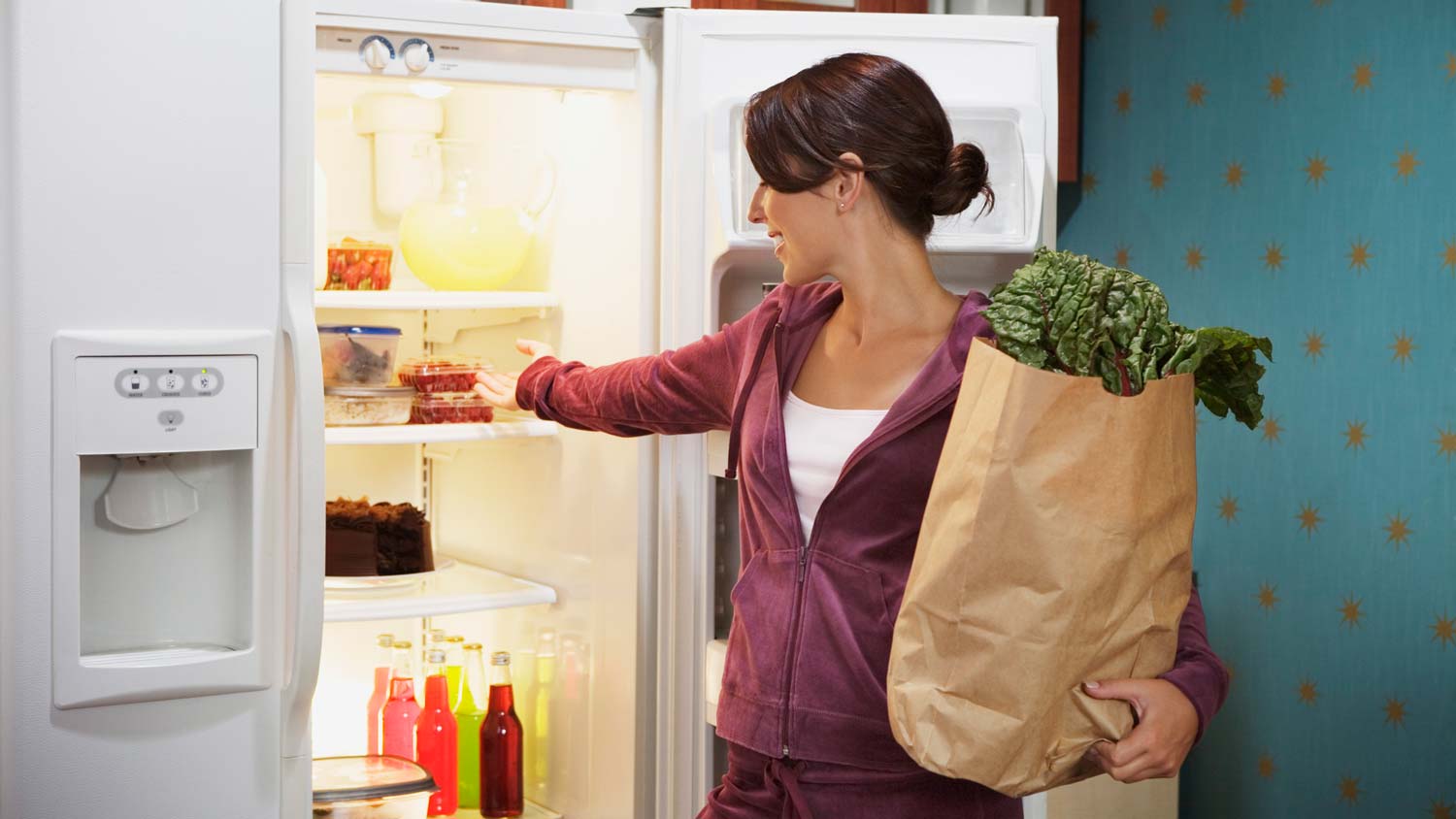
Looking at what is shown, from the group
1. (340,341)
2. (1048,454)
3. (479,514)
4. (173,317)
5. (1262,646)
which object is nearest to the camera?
(1048,454)

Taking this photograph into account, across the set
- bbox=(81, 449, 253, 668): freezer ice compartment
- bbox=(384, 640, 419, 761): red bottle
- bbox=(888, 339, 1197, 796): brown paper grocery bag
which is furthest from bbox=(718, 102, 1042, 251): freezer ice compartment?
bbox=(384, 640, 419, 761): red bottle

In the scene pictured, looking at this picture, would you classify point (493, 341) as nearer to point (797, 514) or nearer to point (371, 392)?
point (371, 392)

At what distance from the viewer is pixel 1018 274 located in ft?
4.06

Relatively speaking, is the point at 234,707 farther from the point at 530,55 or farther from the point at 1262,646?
the point at 1262,646

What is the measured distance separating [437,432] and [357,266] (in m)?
0.30

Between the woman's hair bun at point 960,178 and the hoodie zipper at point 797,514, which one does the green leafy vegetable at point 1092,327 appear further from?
the woman's hair bun at point 960,178

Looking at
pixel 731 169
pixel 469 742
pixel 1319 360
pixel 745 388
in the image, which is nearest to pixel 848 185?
pixel 745 388

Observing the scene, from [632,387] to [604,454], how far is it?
0.25 meters

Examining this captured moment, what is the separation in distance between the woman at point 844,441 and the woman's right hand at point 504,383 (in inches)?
19.9

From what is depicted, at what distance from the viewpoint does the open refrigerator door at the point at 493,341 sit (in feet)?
6.31

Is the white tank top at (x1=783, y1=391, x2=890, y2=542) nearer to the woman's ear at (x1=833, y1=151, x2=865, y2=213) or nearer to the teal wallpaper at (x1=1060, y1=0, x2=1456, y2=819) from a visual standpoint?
the woman's ear at (x1=833, y1=151, x2=865, y2=213)

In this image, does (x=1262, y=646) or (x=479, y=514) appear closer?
(x=479, y=514)

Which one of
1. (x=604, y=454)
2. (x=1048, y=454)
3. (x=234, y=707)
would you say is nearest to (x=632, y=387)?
(x=604, y=454)

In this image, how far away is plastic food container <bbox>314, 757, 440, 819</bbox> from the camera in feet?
6.43
